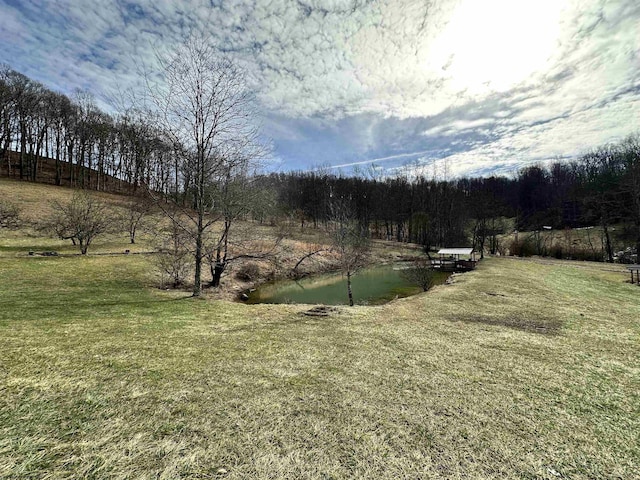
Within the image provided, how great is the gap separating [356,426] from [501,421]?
1802 millimetres

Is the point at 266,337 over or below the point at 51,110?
below

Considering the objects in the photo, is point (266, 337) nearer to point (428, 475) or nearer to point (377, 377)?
point (377, 377)

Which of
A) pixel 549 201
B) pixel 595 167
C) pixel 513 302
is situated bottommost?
pixel 513 302

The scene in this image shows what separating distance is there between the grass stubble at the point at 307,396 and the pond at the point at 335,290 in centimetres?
840

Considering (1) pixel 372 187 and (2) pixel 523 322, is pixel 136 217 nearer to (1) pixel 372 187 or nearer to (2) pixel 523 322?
(2) pixel 523 322

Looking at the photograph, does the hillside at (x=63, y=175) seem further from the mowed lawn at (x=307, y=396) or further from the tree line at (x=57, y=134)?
the mowed lawn at (x=307, y=396)

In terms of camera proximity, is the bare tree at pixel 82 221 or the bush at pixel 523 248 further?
the bush at pixel 523 248

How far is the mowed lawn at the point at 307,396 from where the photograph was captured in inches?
106

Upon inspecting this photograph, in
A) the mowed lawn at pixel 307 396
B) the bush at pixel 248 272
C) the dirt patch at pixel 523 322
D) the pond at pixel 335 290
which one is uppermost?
the mowed lawn at pixel 307 396

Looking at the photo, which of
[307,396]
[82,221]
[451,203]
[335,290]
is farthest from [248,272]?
[451,203]

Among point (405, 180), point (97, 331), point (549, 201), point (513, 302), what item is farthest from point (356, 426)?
point (549, 201)

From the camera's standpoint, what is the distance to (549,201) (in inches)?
2463

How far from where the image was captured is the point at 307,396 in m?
3.86

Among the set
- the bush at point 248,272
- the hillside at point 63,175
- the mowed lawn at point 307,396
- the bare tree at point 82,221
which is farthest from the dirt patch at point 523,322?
the hillside at point 63,175
